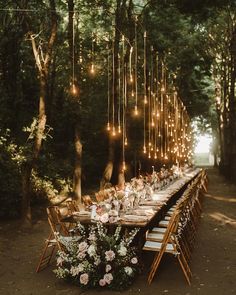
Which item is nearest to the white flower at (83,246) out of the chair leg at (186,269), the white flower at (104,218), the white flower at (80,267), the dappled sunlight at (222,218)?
the white flower at (80,267)

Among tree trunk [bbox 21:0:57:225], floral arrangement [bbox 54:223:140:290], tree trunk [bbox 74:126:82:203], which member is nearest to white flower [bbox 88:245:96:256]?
floral arrangement [bbox 54:223:140:290]

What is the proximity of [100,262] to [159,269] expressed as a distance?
145 cm

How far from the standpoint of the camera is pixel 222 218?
12.8 meters

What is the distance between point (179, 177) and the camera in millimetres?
18438

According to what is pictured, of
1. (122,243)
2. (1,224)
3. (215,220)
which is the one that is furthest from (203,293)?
(1,224)

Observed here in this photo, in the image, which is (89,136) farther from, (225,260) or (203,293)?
(203,293)

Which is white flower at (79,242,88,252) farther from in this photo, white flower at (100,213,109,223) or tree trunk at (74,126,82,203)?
tree trunk at (74,126,82,203)

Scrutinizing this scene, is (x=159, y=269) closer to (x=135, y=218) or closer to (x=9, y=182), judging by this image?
(x=135, y=218)

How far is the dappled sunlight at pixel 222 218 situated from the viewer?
12.1 metres

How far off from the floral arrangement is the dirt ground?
0.16 m

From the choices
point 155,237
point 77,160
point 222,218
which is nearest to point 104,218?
point 155,237

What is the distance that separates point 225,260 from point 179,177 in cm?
1038

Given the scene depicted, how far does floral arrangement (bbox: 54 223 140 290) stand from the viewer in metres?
6.59

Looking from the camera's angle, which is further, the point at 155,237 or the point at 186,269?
the point at 155,237
